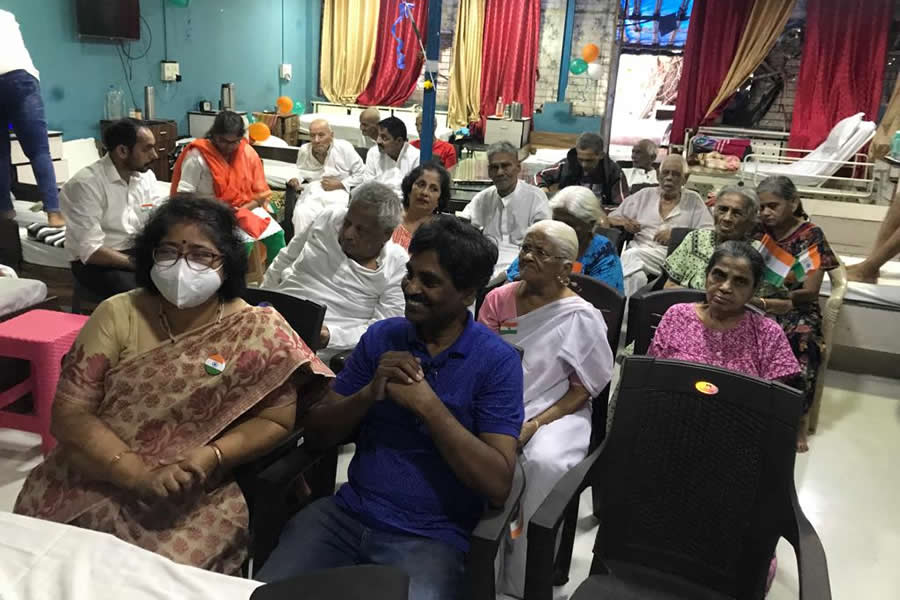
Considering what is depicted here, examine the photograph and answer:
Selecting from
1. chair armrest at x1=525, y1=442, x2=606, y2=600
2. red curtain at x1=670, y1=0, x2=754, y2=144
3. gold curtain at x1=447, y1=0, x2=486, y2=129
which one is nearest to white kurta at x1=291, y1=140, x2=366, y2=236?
chair armrest at x1=525, y1=442, x2=606, y2=600

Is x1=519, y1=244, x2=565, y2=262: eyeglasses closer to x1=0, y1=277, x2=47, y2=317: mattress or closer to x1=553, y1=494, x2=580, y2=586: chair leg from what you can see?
x1=553, y1=494, x2=580, y2=586: chair leg

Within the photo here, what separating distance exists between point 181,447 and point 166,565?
519 millimetres

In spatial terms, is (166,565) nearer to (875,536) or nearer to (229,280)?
(229,280)

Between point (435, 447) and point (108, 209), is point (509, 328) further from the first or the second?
point (108, 209)

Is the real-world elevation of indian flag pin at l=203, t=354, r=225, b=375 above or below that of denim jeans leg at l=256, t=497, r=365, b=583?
above

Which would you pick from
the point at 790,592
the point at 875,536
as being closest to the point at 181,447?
the point at 790,592

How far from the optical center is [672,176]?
3865 mm

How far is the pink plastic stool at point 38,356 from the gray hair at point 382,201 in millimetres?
1033

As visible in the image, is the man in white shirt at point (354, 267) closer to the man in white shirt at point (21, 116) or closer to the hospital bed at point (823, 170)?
the man in white shirt at point (21, 116)

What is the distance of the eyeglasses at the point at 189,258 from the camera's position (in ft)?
4.97

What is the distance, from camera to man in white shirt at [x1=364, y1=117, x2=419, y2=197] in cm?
477

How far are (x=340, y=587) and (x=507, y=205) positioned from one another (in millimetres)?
3096

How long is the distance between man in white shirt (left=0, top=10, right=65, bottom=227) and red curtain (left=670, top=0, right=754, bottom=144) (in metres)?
5.79

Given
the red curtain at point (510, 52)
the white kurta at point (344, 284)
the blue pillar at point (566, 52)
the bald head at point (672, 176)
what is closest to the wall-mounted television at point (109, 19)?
the red curtain at point (510, 52)
